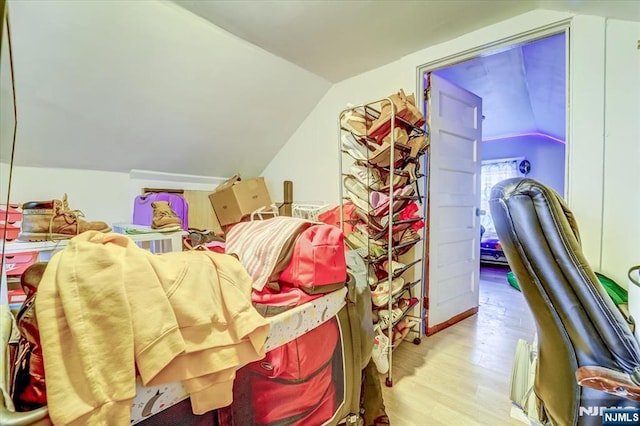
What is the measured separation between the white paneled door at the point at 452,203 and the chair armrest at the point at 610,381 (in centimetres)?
145

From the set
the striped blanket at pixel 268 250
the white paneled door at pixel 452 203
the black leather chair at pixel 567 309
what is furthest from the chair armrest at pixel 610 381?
the white paneled door at pixel 452 203

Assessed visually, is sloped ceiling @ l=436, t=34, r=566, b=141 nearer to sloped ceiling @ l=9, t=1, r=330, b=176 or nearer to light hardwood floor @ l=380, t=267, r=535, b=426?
sloped ceiling @ l=9, t=1, r=330, b=176

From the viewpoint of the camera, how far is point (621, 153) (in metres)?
1.37

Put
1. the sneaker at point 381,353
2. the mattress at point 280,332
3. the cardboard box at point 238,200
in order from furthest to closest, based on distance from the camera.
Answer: the cardboard box at point 238,200
the sneaker at point 381,353
the mattress at point 280,332

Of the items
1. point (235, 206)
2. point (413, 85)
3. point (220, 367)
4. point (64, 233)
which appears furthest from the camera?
point (235, 206)

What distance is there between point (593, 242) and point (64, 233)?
2868 millimetres

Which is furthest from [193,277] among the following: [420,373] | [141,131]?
[141,131]

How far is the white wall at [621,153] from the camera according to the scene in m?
1.33

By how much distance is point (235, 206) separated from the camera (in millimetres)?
2787

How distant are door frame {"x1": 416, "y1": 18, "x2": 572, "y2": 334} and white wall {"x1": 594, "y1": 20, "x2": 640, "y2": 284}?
A: 6.2 inches

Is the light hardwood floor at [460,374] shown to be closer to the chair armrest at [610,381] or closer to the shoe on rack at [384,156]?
the chair armrest at [610,381]

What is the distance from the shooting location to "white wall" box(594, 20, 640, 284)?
1.33m

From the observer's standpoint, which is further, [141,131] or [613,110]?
[141,131]

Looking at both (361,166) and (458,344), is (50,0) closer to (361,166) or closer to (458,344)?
(361,166)
